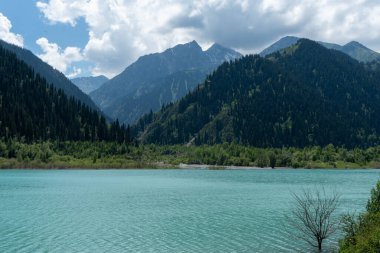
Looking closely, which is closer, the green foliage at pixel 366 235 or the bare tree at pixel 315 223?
the green foliage at pixel 366 235

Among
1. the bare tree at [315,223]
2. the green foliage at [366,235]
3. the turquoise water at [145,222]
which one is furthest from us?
the turquoise water at [145,222]

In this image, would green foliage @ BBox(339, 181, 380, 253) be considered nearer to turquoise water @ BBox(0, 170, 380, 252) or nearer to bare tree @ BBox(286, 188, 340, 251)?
bare tree @ BBox(286, 188, 340, 251)

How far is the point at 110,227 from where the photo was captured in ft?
186

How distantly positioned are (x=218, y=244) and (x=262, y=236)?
730 centimetres

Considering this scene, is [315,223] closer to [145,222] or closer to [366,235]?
[366,235]

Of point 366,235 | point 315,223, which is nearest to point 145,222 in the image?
point 315,223

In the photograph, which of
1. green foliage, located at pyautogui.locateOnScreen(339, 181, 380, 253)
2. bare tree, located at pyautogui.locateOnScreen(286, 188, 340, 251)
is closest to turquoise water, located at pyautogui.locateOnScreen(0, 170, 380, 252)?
bare tree, located at pyautogui.locateOnScreen(286, 188, 340, 251)

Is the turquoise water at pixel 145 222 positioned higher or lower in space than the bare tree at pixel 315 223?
lower

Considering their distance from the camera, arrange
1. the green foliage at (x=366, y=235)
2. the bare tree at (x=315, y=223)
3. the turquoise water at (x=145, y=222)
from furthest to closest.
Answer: the turquoise water at (x=145, y=222), the bare tree at (x=315, y=223), the green foliage at (x=366, y=235)

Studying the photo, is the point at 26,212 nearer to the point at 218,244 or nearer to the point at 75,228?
the point at 75,228

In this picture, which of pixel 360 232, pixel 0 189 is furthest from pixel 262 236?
pixel 0 189

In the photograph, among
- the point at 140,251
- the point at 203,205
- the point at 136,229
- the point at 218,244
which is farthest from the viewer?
the point at 203,205

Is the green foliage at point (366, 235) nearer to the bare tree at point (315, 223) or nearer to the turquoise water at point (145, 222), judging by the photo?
the bare tree at point (315, 223)

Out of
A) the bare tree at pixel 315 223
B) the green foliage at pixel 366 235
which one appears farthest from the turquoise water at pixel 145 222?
the green foliage at pixel 366 235
